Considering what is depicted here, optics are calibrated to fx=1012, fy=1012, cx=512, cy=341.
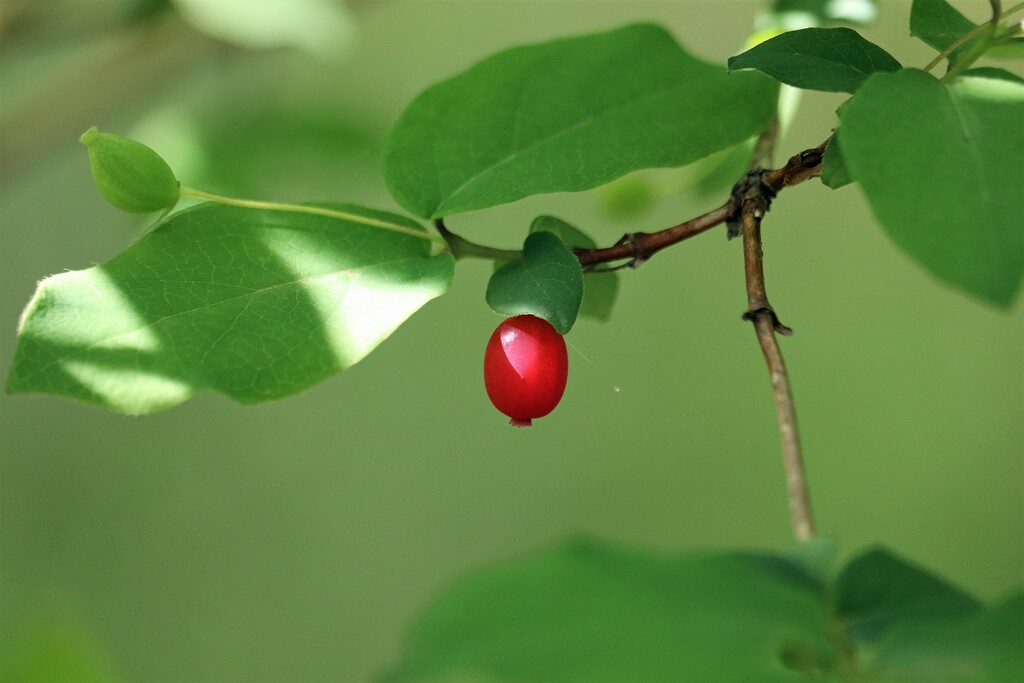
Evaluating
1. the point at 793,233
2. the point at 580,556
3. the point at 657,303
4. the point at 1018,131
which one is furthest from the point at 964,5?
the point at 580,556

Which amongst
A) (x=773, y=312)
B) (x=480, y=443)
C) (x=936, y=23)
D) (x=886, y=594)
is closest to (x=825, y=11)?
(x=936, y=23)

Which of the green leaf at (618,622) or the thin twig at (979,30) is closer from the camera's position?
the green leaf at (618,622)

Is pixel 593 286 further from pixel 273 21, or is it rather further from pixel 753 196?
pixel 273 21

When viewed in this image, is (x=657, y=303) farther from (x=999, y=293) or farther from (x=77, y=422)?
(x=999, y=293)

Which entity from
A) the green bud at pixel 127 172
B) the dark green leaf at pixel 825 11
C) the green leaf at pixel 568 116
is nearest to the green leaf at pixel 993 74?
the green leaf at pixel 568 116

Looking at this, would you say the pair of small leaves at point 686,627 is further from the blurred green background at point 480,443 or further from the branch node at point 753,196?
the blurred green background at point 480,443

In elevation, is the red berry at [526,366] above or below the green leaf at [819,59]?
below
